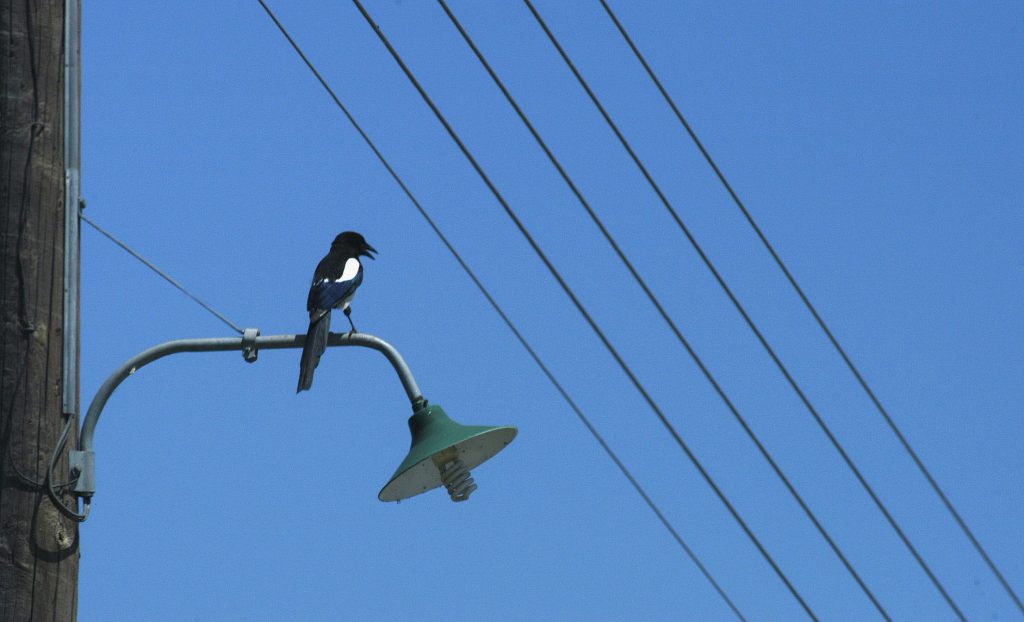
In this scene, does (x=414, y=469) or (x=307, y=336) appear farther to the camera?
(x=307, y=336)

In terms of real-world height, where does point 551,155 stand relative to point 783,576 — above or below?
above

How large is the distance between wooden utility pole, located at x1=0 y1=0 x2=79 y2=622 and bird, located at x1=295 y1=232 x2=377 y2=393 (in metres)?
1.33

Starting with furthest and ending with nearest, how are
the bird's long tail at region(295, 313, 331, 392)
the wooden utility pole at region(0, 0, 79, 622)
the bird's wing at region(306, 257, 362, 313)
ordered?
the bird's wing at region(306, 257, 362, 313)
the bird's long tail at region(295, 313, 331, 392)
the wooden utility pole at region(0, 0, 79, 622)

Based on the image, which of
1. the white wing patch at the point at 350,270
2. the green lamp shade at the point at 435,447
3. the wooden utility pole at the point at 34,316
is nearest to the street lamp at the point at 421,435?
the green lamp shade at the point at 435,447

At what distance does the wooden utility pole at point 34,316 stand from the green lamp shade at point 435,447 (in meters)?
1.39

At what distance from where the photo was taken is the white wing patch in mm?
9607

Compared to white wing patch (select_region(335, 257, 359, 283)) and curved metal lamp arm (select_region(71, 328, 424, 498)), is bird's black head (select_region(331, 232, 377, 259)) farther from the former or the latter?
curved metal lamp arm (select_region(71, 328, 424, 498))

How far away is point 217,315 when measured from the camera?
6.25m

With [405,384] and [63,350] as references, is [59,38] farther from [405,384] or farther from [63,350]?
[405,384]

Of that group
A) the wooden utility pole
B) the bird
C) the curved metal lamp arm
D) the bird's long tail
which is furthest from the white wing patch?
the wooden utility pole

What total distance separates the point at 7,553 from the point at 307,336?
1892 millimetres

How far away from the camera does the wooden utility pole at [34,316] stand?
17.1 ft

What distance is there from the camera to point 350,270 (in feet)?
32.4

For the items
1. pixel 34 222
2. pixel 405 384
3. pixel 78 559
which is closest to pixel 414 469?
pixel 405 384
